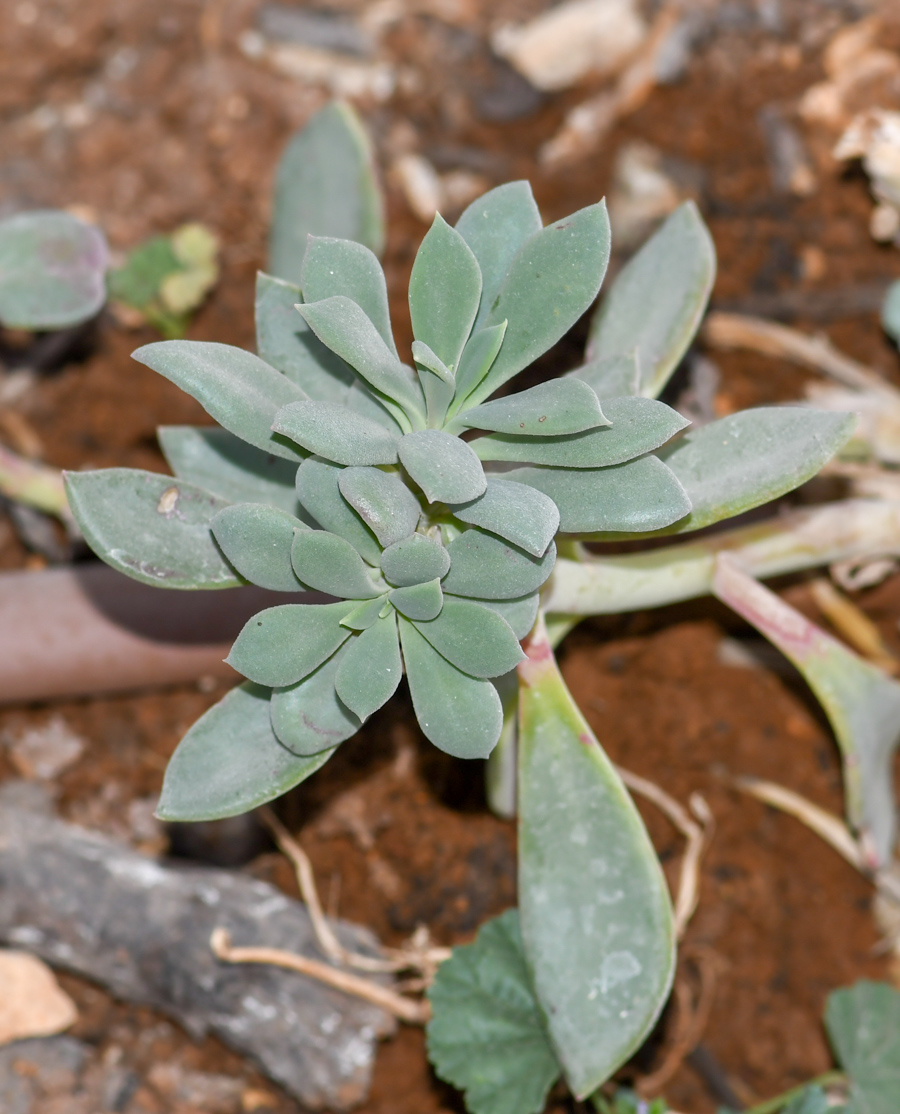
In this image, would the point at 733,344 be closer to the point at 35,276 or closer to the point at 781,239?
the point at 781,239

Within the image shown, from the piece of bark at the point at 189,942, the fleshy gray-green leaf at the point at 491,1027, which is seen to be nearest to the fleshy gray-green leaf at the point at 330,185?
the piece of bark at the point at 189,942

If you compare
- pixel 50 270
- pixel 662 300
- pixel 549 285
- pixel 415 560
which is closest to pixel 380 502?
pixel 415 560

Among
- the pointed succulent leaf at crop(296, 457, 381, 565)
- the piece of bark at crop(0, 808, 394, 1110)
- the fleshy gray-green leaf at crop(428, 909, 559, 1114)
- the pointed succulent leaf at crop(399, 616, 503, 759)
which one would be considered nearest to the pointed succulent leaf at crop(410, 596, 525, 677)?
the pointed succulent leaf at crop(399, 616, 503, 759)

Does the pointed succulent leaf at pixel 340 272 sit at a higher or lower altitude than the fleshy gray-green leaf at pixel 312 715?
higher

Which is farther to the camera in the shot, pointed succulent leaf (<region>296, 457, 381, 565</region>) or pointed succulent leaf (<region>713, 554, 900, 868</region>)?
pointed succulent leaf (<region>713, 554, 900, 868</region>)

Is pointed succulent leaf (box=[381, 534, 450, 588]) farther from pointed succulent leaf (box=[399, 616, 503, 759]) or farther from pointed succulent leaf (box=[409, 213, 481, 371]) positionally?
pointed succulent leaf (box=[409, 213, 481, 371])

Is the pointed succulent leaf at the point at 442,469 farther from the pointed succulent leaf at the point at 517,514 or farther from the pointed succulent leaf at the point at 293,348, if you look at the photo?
the pointed succulent leaf at the point at 293,348

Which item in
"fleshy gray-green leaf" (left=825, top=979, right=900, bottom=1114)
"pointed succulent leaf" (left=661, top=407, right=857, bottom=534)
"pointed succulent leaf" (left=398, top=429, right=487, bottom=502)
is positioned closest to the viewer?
"pointed succulent leaf" (left=398, top=429, right=487, bottom=502)
